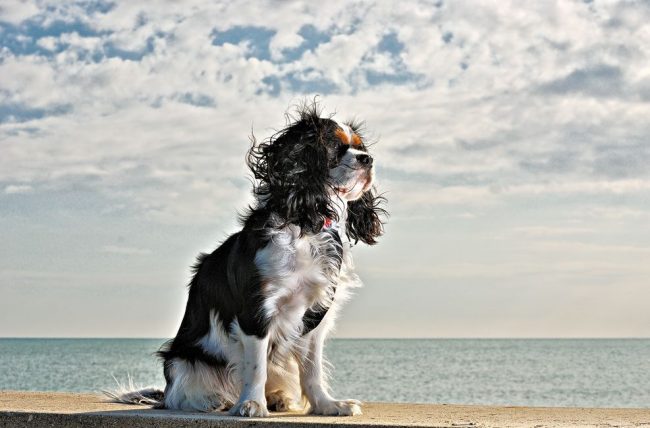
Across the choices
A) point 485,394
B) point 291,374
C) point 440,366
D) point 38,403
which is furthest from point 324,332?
point 440,366

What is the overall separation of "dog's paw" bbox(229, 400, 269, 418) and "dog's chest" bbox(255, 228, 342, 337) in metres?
0.47

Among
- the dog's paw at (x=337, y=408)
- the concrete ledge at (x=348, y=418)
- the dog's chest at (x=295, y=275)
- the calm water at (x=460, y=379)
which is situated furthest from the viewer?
the calm water at (x=460, y=379)

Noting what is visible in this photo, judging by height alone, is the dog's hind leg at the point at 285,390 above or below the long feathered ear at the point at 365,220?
below

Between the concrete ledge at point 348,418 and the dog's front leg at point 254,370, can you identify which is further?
the dog's front leg at point 254,370

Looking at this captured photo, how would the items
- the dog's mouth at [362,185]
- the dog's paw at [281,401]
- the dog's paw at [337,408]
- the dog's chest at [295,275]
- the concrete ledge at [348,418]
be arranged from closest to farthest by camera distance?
the concrete ledge at [348,418] → the dog's chest at [295,275] → the dog's paw at [337,408] → the dog's mouth at [362,185] → the dog's paw at [281,401]

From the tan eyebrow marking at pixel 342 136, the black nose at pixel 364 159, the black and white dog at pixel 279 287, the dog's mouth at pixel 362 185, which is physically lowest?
the black and white dog at pixel 279 287

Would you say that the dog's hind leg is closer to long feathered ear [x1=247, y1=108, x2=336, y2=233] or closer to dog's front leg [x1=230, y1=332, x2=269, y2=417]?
dog's front leg [x1=230, y1=332, x2=269, y2=417]

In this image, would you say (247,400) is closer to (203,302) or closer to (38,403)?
(203,302)

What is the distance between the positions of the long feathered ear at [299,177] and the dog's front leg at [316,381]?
2.53 ft

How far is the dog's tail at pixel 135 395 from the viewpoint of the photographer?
6.69 m

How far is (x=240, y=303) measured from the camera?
5598 mm

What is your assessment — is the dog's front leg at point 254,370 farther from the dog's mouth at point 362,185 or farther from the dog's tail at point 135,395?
the dog's tail at point 135,395

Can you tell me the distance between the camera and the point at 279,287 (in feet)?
18.0

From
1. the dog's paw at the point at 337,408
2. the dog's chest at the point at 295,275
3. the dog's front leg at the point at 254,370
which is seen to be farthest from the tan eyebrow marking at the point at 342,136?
the dog's paw at the point at 337,408
